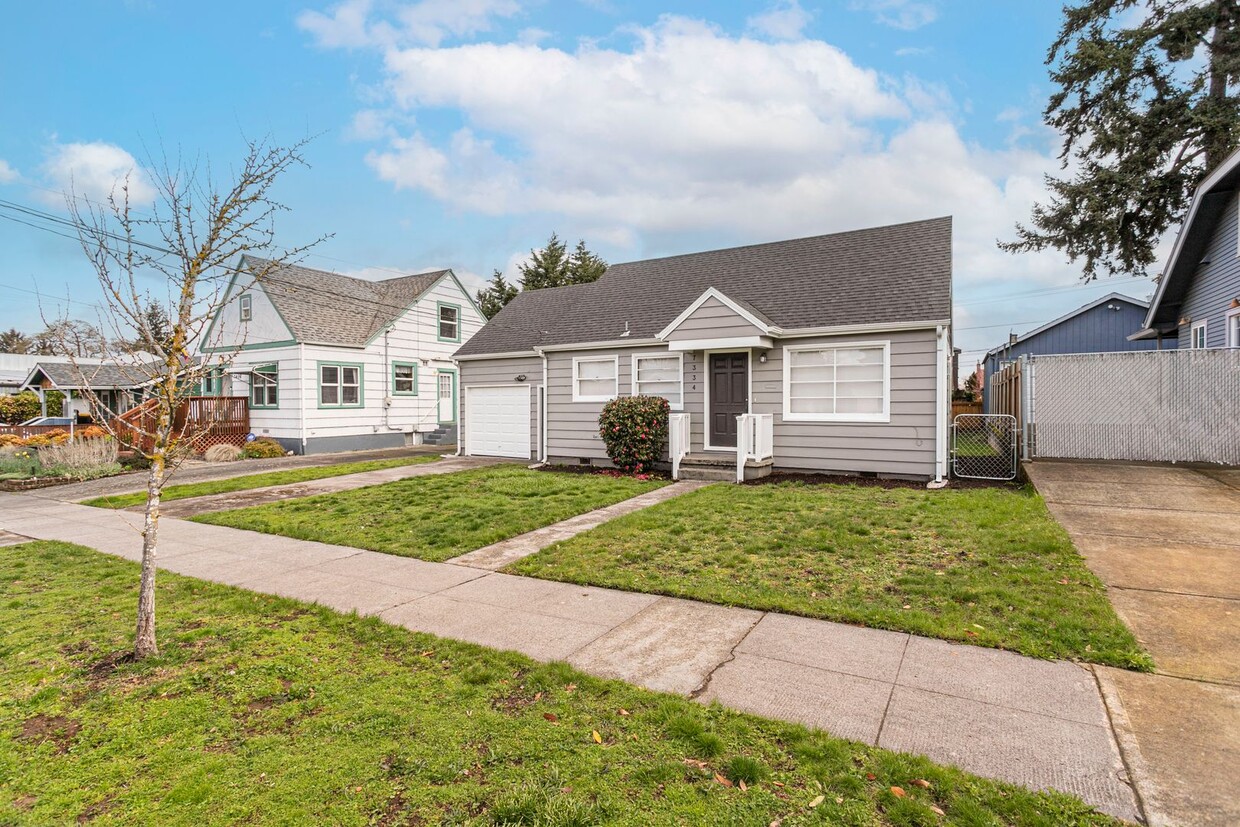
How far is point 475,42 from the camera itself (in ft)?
40.8

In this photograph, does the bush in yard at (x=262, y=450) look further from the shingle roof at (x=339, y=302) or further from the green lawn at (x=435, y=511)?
the green lawn at (x=435, y=511)

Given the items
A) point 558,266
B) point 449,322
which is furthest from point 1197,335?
point 558,266

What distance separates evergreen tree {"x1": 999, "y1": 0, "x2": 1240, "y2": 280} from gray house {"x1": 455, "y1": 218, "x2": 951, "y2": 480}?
10.5 meters

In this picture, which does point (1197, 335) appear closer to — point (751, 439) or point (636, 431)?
point (751, 439)

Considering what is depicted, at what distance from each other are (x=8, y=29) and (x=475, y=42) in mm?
7775

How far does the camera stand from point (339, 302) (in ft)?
68.1

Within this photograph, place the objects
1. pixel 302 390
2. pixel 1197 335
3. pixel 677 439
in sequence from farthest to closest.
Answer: pixel 302 390 < pixel 1197 335 < pixel 677 439

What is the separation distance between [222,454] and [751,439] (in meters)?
15.2

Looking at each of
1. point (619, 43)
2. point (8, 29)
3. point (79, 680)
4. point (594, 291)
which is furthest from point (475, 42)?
point (79, 680)

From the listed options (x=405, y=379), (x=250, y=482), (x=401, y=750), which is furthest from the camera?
(x=405, y=379)

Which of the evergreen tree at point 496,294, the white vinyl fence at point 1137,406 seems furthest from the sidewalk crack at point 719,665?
the evergreen tree at point 496,294

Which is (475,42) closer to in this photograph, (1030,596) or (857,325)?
(857,325)

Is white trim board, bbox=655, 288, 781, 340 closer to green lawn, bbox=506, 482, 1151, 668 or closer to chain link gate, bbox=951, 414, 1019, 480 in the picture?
chain link gate, bbox=951, 414, 1019, 480

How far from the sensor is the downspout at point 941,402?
1055 centimetres
